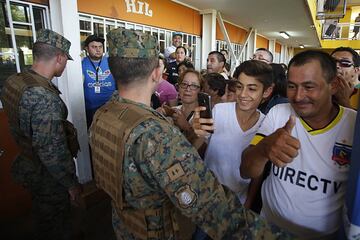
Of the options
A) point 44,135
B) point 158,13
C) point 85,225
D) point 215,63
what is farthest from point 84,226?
point 158,13

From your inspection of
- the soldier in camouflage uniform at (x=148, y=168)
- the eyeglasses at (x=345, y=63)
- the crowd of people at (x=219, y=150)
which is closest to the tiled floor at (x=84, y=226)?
the crowd of people at (x=219, y=150)

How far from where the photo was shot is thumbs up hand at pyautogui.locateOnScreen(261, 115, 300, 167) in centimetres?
92

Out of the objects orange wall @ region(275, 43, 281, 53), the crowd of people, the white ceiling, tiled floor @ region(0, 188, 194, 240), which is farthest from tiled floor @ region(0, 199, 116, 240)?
orange wall @ region(275, 43, 281, 53)

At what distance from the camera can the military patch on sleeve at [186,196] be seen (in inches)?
33.7

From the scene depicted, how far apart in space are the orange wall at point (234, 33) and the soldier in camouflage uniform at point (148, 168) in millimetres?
7234

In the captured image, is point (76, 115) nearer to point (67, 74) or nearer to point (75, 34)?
point (67, 74)

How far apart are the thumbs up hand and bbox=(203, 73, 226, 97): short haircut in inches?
51.1

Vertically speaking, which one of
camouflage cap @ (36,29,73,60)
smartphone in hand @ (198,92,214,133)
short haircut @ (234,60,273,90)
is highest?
camouflage cap @ (36,29,73,60)

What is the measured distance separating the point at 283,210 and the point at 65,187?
1.61 meters

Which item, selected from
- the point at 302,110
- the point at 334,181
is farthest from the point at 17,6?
the point at 334,181

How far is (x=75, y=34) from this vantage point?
2936 mm

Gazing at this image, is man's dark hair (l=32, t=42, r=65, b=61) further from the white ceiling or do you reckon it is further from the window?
the white ceiling

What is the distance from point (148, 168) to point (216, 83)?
153 centimetres

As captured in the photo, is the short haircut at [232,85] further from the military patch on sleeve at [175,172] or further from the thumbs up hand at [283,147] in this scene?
the military patch on sleeve at [175,172]
